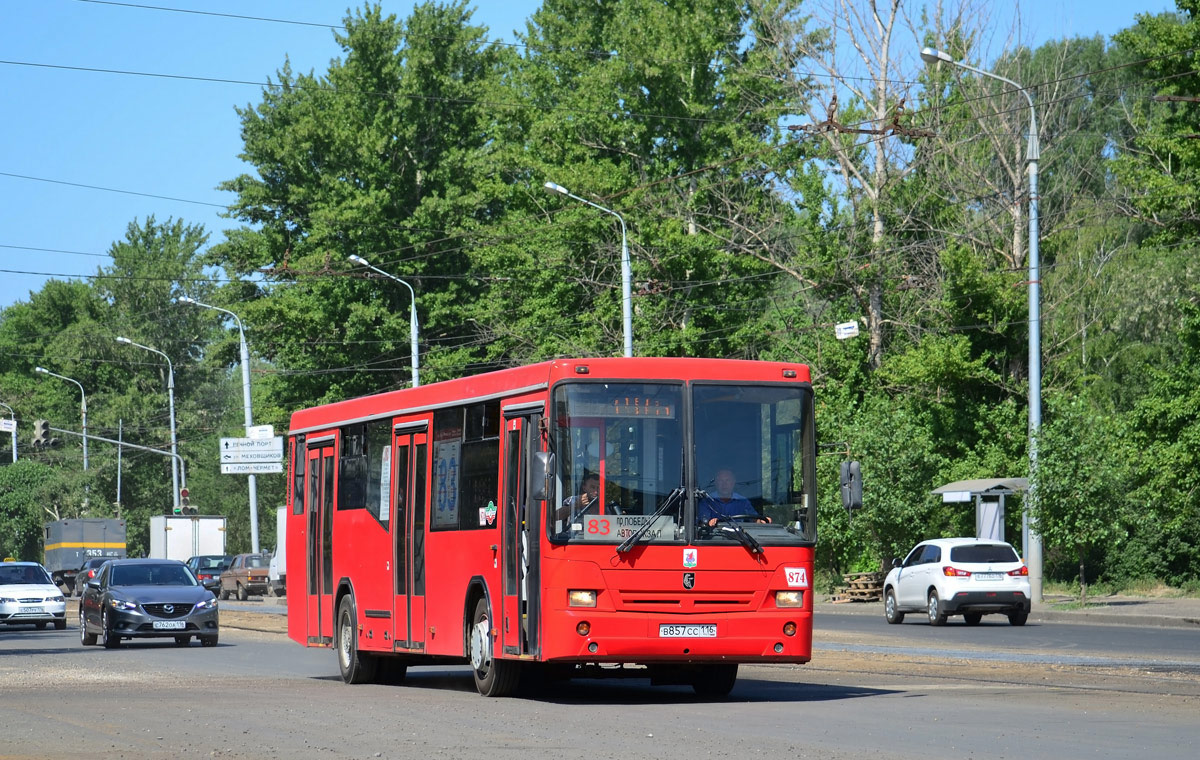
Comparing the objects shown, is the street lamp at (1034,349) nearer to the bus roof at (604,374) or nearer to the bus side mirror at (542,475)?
the bus roof at (604,374)

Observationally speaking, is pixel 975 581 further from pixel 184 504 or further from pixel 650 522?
pixel 184 504

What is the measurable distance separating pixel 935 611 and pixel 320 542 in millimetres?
15555

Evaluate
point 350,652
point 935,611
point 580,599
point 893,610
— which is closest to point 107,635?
point 350,652

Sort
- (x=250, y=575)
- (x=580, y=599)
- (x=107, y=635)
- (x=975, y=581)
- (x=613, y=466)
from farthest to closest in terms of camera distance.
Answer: (x=250, y=575), (x=975, y=581), (x=107, y=635), (x=613, y=466), (x=580, y=599)

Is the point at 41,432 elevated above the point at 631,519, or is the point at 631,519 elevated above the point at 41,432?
the point at 41,432

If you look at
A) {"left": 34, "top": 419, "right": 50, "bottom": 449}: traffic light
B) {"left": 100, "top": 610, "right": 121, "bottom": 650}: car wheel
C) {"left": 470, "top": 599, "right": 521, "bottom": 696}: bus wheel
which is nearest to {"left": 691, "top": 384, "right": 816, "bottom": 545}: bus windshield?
{"left": 470, "top": 599, "right": 521, "bottom": 696}: bus wheel

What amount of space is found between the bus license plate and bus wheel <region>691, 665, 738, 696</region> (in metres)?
1.56

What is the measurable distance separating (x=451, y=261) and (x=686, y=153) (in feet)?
39.6

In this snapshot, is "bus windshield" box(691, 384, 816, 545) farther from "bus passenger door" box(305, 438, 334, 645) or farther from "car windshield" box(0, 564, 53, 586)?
"car windshield" box(0, 564, 53, 586)

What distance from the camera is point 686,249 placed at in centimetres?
5522

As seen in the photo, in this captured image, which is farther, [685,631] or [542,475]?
[685,631]

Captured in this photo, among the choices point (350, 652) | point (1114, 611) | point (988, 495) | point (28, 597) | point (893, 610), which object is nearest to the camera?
point (350, 652)

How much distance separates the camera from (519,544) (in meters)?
16.2

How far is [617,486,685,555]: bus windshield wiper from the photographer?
51.4 feet
